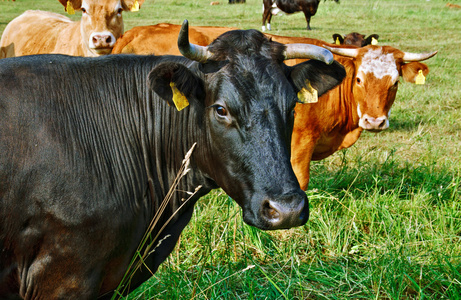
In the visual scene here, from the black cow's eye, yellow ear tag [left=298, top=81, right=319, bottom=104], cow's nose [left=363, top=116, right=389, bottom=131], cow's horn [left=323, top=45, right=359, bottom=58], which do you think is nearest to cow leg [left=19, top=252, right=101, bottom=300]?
the black cow's eye

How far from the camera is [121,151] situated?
282 cm

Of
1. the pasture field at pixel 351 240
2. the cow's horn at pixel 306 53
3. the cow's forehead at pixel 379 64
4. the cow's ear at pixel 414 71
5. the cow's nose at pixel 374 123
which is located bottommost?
the pasture field at pixel 351 240

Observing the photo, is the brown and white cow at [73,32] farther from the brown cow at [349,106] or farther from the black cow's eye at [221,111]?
the black cow's eye at [221,111]

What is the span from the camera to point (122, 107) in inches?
116

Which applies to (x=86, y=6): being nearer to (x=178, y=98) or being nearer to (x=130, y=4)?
(x=130, y=4)

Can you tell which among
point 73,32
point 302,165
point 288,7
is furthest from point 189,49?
point 288,7

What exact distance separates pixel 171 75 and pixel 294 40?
338cm

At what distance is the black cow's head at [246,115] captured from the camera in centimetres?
257

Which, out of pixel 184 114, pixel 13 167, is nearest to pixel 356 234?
pixel 184 114

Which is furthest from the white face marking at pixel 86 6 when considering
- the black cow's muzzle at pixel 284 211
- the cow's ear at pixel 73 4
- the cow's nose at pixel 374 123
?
the black cow's muzzle at pixel 284 211

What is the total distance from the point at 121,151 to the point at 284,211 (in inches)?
39.4

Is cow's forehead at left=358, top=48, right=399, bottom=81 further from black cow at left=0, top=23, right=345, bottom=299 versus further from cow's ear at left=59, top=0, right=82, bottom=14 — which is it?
cow's ear at left=59, top=0, right=82, bottom=14

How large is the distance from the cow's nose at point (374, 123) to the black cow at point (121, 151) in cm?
255

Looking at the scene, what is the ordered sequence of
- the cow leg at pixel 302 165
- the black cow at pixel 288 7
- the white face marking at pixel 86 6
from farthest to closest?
the black cow at pixel 288 7 < the white face marking at pixel 86 6 < the cow leg at pixel 302 165
